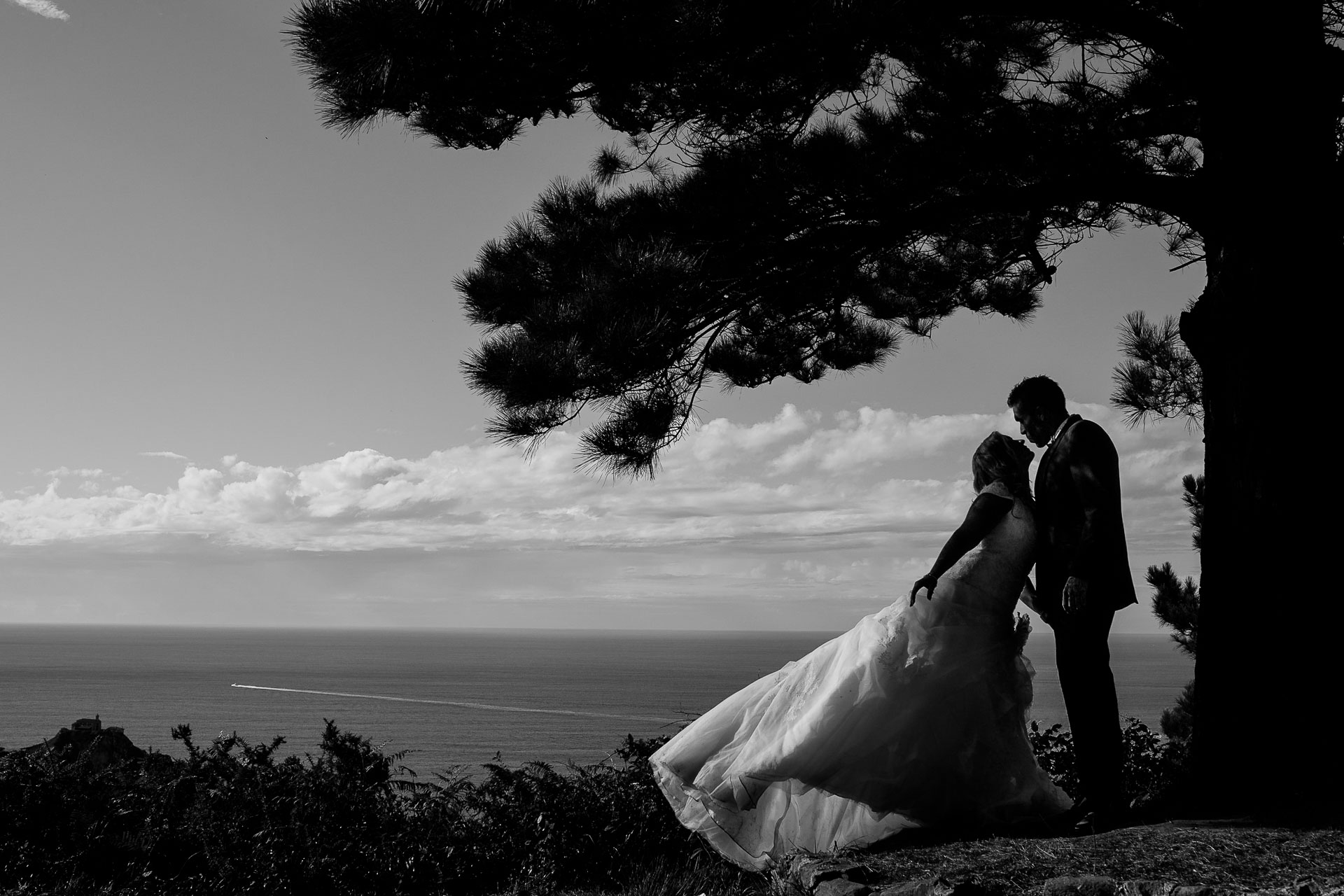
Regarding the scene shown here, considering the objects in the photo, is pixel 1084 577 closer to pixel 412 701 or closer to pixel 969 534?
pixel 969 534

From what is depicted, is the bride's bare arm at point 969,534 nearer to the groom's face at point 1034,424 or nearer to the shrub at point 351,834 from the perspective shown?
the groom's face at point 1034,424

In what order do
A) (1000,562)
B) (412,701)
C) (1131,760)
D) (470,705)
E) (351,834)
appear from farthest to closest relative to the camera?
1. (412,701)
2. (470,705)
3. (1131,760)
4. (351,834)
5. (1000,562)

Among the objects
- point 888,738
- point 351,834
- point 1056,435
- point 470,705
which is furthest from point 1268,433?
point 470,705

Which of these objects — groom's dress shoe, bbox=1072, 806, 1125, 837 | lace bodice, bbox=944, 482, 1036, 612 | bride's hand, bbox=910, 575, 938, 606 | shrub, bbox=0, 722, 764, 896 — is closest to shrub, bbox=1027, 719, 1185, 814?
groom's dress shoe, bbox=1072, 806, 1125, 837

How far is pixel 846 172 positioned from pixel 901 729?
288cm

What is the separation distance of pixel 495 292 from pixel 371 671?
166m

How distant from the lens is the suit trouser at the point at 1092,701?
4.30 metres

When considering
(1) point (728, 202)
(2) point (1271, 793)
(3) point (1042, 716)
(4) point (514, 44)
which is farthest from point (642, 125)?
(3) point (1042, 716)

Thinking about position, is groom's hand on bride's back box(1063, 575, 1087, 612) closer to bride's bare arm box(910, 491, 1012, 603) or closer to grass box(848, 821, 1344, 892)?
bride's bare arm box(910, 491, 1012, 603)

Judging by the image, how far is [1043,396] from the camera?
15.1 feet

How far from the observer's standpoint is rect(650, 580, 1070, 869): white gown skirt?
4.30m

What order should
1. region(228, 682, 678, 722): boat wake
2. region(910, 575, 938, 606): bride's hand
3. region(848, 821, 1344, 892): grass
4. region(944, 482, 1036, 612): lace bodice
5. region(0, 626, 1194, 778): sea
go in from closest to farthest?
region(848, 821, 1344, 892): grass < region(910, 575, 938, 606): bride's hand < region(944, 482, 1036, 612): lace bodice < region(0, 626, 1194, 778): sea < region(228, 682, 678, 722): boat wake

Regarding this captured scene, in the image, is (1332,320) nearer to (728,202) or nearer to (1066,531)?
(1066,531)

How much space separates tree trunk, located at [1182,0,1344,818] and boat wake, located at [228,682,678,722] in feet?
256
